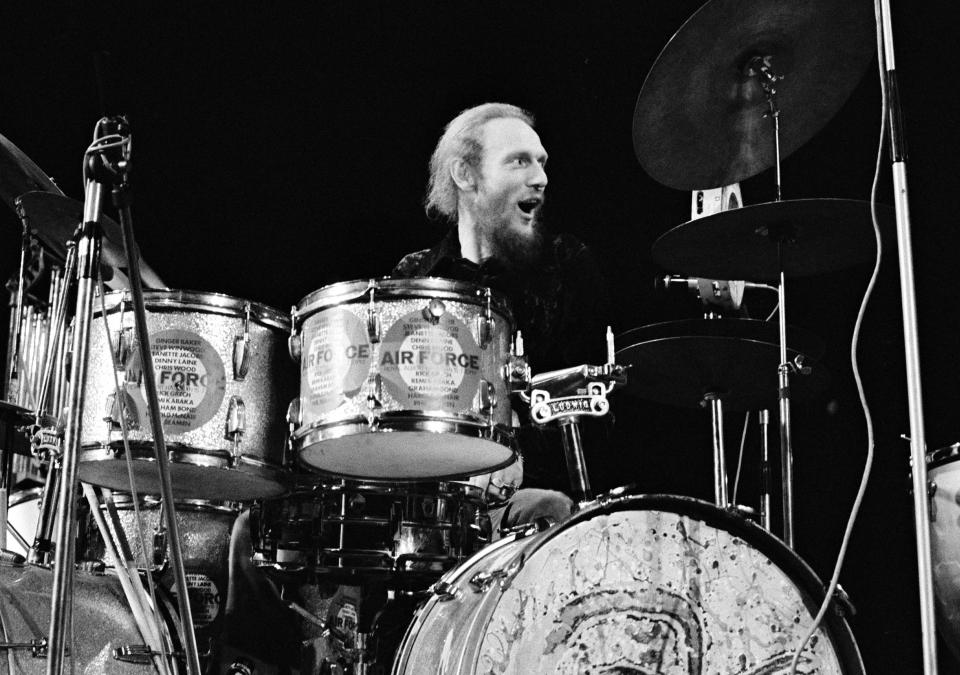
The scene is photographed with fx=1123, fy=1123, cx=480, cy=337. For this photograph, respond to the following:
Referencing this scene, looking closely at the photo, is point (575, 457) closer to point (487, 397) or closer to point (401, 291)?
point (487, 397)

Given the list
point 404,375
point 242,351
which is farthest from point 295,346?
point 404,375

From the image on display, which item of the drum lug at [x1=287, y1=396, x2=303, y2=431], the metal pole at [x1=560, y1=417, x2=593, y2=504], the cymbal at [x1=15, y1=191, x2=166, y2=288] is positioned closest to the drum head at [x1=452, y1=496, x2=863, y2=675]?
the metal pole at [x1=560, y1=417, x2=593, y2=504]

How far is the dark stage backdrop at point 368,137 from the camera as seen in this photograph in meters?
3.83

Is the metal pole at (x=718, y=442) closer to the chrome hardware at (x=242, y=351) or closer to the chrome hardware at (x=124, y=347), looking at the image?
the chrome hardware at (x=242, y=351)

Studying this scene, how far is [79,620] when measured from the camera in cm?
280

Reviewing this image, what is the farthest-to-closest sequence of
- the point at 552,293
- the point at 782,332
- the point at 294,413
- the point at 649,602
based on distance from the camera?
the point at 552,293
the point at 294,413
the point at 782,332
the point at 649,602

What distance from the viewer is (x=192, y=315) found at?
9.53 feet

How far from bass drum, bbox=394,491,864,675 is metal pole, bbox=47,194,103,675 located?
791 millimetres

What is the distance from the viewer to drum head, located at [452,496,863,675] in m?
2.22

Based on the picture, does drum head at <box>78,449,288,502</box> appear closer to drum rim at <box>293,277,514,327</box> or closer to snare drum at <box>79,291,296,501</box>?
snare drum at <box>79,291,296,501</box>

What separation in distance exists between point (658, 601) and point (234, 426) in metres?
1.19

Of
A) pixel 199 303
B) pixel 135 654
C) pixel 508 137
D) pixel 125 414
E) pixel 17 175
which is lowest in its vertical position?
pixel 135 654

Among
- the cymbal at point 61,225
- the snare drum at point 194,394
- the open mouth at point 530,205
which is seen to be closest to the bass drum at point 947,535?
the snare drum at point 194,394

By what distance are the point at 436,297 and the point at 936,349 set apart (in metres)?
1.58
